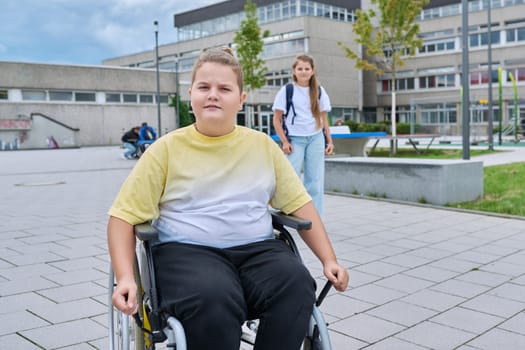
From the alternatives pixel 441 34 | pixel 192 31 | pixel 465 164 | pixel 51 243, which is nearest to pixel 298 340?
pixel 51 243

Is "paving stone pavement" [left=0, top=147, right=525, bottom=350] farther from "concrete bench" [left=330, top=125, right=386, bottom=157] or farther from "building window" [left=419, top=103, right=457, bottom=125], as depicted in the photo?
"building window" [left=419, top=103, right=457, bottom=125]

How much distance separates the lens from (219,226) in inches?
94.1

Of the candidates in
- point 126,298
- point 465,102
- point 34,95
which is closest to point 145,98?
point 34,95

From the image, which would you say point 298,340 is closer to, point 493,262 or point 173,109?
point 493,262

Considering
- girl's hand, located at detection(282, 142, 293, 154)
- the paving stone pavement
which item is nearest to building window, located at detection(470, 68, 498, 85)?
the paving stone pavement

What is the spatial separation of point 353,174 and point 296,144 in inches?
152

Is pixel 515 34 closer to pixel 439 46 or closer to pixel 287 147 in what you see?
pixel 439 46

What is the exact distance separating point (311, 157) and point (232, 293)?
4111mm

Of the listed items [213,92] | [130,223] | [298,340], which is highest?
[213,92]

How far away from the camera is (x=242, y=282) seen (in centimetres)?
227

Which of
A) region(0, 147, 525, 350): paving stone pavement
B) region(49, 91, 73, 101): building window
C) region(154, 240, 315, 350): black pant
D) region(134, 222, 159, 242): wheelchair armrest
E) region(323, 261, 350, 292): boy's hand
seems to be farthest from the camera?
region(49, 91, 73, 101): building window

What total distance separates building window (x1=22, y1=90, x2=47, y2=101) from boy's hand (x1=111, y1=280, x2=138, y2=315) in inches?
1598

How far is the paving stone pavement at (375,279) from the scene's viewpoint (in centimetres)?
337

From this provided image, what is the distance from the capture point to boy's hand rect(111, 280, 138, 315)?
6.70 feet
